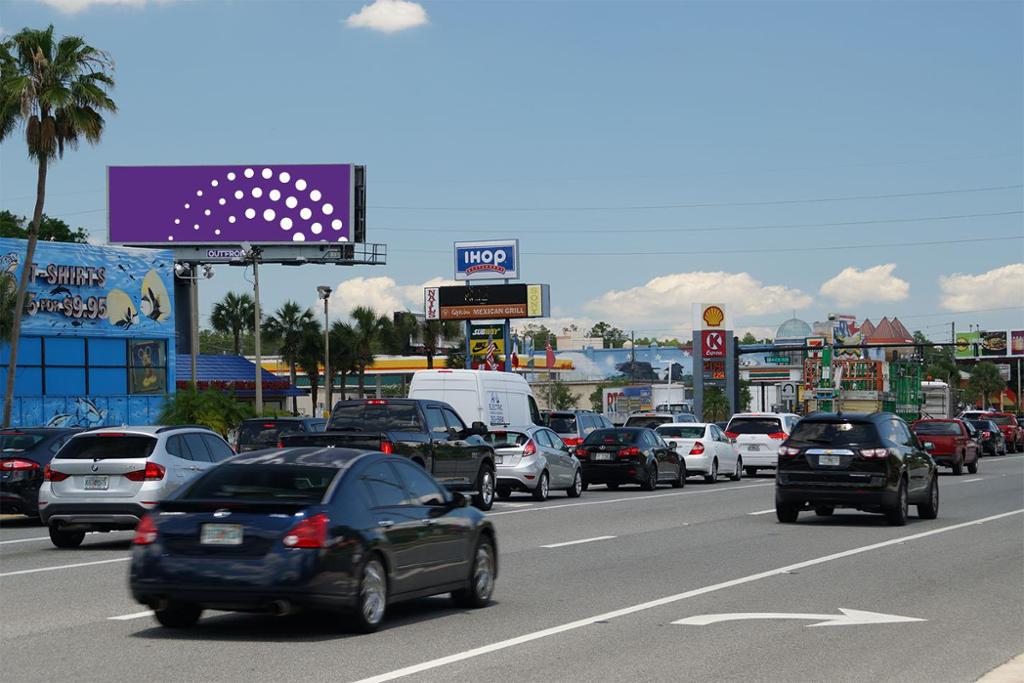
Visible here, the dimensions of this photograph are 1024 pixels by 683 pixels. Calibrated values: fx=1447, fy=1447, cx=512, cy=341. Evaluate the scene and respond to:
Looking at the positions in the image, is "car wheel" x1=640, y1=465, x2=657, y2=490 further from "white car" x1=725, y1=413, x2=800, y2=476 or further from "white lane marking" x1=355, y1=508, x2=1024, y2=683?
"white lane marking" x1=355, y1=508, x2=1024, y2=683

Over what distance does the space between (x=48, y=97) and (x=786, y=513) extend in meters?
23.9

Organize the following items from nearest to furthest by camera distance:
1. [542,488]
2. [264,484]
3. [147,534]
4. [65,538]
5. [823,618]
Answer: [147,534]
[264,484]
[823,618]
[65,538]
[542,488]

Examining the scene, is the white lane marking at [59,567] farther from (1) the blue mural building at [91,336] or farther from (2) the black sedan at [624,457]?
(1) the blue mural building at [91,336]

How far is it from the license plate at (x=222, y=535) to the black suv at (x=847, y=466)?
1335cm

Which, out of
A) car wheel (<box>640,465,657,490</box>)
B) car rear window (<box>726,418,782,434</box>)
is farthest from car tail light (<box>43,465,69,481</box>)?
car rear window (<box>726,418,782,434</box>)

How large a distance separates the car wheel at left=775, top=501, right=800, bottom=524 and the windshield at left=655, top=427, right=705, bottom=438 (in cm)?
1459

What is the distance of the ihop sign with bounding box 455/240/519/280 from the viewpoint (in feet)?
230

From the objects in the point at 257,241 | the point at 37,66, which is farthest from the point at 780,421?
the point at 257,241

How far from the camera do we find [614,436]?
Result: 33562 millimetres

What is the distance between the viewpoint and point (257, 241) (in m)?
72.5

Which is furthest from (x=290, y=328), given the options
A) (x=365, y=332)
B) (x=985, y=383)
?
(x=985, y=383)

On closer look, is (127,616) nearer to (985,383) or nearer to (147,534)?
(147,534)

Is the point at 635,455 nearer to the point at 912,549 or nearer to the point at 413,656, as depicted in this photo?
the point at 912,549

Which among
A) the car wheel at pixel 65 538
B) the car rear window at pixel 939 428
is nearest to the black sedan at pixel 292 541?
the car wheel at pixel 65 538
